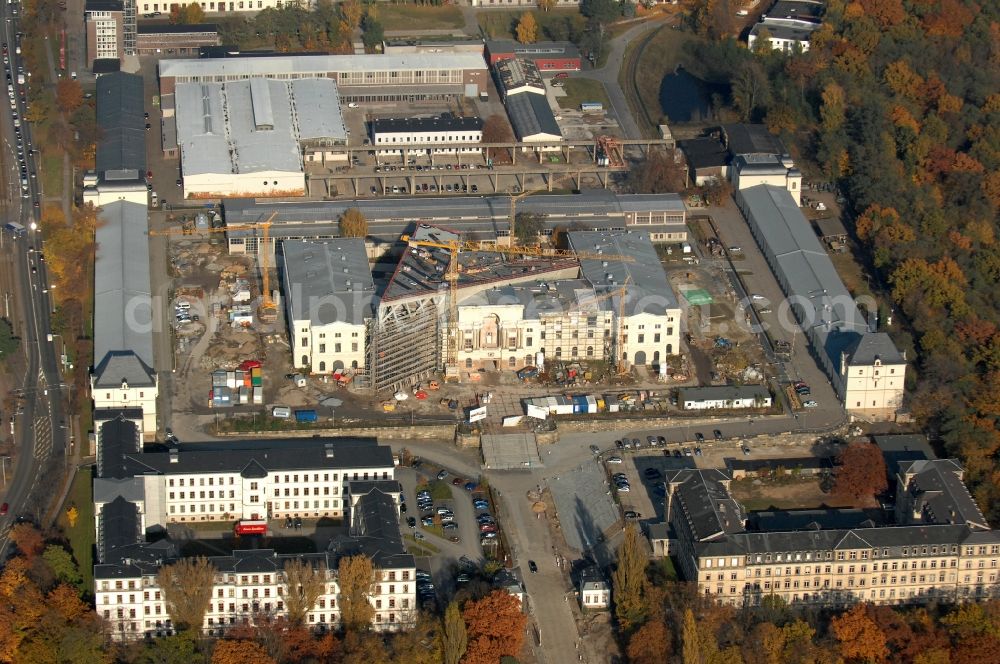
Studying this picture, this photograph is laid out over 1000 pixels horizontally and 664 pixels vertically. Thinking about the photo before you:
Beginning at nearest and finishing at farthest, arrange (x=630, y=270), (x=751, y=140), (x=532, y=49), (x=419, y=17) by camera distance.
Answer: (x=630, y=270) < (x=751, y=140) < (x=532, y=49) < (x=419, y=17)

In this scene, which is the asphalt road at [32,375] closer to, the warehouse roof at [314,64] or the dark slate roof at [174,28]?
the warehouse roof at [314,64]

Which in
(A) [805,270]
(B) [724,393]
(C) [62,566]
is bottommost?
(C) [62,566]

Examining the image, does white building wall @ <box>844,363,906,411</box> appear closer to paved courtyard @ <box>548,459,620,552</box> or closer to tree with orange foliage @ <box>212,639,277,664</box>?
paved courtyard @ <box>548,459,620,552</box>

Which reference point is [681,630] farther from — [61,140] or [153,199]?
[61,140]

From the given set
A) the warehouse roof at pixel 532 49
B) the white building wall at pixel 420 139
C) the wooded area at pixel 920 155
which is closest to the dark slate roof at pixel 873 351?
the wooded area at pixel 920 155

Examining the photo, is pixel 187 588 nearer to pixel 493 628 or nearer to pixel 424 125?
pixel 493 628

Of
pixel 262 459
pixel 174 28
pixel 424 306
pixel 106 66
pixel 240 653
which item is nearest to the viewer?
pixel 240 653

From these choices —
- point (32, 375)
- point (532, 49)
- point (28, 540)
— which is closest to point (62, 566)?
point (28, 540)
